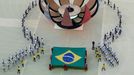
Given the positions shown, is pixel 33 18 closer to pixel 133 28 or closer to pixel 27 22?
pixel 27 22

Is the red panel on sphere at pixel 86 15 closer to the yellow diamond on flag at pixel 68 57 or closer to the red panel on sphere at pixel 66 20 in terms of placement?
the red panel on sphere at pixel 66 20

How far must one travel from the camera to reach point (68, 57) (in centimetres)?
3045

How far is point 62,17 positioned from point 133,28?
20.4ft

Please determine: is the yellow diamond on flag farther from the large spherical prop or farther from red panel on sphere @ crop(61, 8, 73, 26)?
the large spherical prop

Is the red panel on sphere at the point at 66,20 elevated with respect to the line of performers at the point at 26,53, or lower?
elevated

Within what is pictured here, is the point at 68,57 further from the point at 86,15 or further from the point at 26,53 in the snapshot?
the point at 86,15

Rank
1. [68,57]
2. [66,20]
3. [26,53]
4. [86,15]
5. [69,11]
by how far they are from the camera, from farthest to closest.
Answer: [69,11] < [86,15] < [66,20] < [26,53] < [68,57]

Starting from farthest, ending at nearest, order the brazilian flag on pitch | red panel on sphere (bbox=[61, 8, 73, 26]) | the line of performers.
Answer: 1. red panel on sphere (bbox=[61, 8, 73, 26])
2. the line of performers
3. the brazilian flag on pitch

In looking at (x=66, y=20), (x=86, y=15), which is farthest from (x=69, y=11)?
(x=86, y=15)

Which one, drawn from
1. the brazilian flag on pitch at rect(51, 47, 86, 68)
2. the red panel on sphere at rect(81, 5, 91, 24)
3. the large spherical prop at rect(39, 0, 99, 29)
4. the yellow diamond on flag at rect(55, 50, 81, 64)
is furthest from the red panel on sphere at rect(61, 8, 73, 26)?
the yellow diamond on flag at rect(55, 50, 81, 64)

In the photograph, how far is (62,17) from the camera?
32.8 meters

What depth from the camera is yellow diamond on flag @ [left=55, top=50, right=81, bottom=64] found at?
A: 30.2m

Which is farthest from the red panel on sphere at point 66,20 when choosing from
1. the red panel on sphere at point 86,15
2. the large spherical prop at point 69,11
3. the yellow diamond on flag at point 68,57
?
the yellow diamond on flag at point 68,57

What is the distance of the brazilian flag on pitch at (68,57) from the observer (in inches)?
1183
